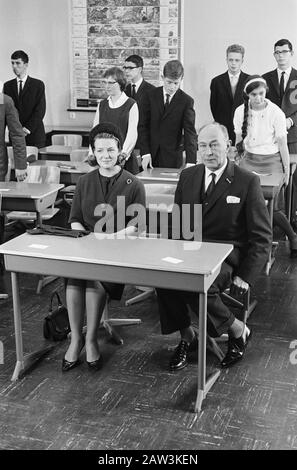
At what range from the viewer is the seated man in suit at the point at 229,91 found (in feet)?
23.1

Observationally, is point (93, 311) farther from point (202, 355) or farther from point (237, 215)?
point (237, 215)

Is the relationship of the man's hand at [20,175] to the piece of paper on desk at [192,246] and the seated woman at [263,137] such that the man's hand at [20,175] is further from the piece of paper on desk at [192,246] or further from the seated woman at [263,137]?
the piece of paper on desk at [192,246]

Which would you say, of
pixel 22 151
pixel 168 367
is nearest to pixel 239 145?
pixel 22 151

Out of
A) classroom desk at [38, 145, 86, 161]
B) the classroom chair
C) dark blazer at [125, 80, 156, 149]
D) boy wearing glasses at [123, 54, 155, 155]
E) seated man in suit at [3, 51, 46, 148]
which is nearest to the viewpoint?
dark blazer at [125, 80, 156, 149]

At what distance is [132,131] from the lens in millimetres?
5824

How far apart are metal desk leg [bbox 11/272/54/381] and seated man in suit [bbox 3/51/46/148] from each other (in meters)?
4.58

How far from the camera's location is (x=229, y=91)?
7.17 meters

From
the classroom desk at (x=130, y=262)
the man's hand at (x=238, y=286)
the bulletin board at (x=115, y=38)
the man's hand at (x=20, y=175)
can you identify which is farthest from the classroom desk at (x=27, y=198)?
the bulletin board at (x=115, y=38)

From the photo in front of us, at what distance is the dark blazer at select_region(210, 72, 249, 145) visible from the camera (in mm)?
7102

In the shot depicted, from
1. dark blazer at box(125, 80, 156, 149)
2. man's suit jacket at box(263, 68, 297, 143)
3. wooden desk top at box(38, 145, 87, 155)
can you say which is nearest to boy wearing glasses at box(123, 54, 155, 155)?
A: dark blazer at box(125, 80, 156, 149)

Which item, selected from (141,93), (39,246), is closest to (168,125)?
(141,93)

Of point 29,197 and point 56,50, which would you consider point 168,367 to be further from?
point 56,50

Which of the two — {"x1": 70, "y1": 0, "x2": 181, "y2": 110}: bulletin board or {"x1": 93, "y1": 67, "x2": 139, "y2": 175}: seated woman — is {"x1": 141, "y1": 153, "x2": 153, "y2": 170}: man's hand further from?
{"x1": 70, "y1": 0, "x2": 181, "y2": 110}: bulletin board
